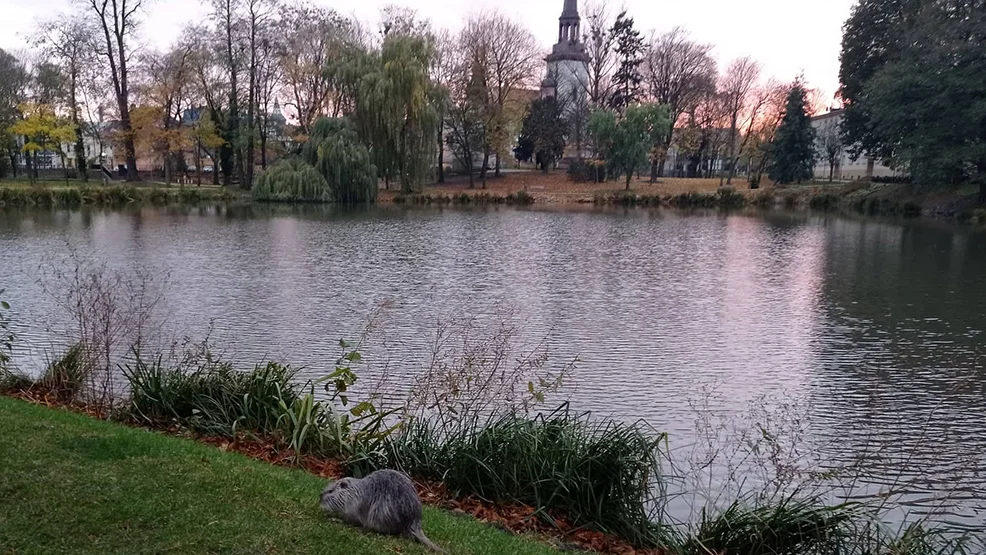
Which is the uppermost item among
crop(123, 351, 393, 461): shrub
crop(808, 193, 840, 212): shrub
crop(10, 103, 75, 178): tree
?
crop(10, 103, 75, 178): tree

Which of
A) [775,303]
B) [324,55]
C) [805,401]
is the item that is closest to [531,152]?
[324,55]

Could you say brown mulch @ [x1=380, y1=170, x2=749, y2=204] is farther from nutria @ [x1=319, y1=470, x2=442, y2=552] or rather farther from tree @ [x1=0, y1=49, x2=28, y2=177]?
nutria @ [x1=319, y1=470, x2=442, y2=552]

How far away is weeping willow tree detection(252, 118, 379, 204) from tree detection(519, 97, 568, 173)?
18350 mm

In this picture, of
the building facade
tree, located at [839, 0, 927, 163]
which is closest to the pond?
tree, located at [839, 0, 927, 163]

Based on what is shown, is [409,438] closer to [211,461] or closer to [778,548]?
[211,461]

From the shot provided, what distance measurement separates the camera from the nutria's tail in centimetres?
387

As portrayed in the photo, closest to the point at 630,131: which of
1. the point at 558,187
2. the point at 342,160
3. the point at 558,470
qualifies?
the point at 558,187

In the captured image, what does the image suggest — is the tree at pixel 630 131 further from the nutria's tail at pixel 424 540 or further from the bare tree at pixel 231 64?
the nutria's tail at pixel 424 540

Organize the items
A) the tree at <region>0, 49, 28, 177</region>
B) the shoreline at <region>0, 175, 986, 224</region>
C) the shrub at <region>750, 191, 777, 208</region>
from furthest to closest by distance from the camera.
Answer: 1. the shrub at <region>750, 191, 777, 208</region>
2. the tree at <region>0, 49, 28, 177</region>
3. the shoreline at <region>0, 175, 986, 224</region>

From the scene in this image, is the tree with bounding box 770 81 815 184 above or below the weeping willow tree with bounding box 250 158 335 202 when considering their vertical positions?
above

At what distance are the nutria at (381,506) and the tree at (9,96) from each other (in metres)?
48.6

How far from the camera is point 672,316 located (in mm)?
13016

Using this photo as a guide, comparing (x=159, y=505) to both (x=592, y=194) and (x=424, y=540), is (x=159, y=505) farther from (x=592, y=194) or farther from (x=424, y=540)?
(x=592, y=194)

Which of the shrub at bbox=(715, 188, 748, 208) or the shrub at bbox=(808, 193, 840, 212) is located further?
the shrub at bbox=(715, 188, 748, 208)
